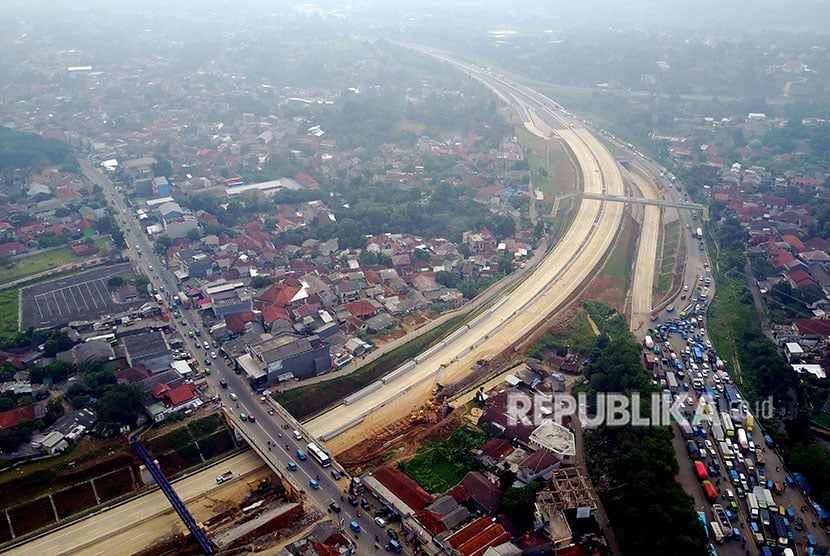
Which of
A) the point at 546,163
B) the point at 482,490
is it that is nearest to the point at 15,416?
the point at 482,490

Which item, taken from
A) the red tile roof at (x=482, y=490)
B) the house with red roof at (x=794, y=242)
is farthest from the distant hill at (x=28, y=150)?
the house with red roof at (x=794, y=242)

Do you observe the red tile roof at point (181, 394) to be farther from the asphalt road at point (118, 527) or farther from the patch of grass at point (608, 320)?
the patch of grass at point (608, 320)

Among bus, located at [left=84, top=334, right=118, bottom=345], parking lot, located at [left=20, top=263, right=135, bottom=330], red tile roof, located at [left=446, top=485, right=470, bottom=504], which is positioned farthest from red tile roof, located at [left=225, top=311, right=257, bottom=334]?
red tile roof, located at [left=446, top=485, right=470, bottom=504]

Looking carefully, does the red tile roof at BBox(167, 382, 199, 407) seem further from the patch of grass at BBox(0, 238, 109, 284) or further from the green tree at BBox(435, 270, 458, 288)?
the patch of grass at BBox(0, 238, 109, 284)

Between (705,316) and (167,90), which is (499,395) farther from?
(167,90)

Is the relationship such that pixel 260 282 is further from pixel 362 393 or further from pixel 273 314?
pixel 362 393
